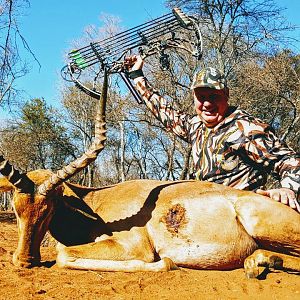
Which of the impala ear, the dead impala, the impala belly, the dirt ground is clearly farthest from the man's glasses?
the impala ear

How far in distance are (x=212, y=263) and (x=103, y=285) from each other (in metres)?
1.29

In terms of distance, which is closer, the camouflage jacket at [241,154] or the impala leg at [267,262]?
the impala leg at [267,262]

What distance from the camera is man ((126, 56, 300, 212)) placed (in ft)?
14.9

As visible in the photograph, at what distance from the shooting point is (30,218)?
4.70m

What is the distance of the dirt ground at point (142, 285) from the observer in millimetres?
3734

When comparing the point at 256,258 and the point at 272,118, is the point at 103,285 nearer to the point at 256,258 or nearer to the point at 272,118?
the point at 256,258

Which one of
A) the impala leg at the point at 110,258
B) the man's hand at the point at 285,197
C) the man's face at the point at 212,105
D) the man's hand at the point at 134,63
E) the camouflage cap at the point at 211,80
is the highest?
the man's hand at the point at 134,63

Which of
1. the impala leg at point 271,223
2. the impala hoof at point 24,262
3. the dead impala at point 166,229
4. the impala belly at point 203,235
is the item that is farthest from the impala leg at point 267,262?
the impala hoof at point 24,262

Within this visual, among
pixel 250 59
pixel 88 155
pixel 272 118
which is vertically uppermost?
pixel 250 59

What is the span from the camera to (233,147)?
199 inches

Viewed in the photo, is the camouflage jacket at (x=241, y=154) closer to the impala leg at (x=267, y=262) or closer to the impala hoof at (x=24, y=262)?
the impala leg at (x=267, y=262)

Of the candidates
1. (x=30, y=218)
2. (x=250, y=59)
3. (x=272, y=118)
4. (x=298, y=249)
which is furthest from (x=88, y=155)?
(x=272, y=118)

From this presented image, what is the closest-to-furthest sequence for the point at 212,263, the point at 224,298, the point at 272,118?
the point at 224,298, the point at 212,263, the point at 272,118

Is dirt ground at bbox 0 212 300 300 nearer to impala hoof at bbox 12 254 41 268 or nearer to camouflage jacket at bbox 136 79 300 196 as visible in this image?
impala hoof at bbox 12 254 41 268
